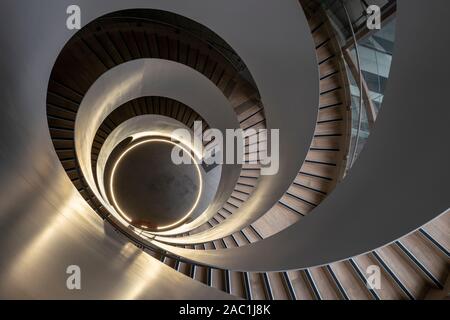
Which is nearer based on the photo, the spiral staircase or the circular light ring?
the spiral staircase

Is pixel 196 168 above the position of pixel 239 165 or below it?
above

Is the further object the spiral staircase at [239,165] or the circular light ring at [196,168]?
the circular light ring at [196,168]

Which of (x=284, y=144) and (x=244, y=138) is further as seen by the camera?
(x=244, y=138)

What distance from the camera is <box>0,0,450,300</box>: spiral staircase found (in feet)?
8.27

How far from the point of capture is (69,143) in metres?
4.96

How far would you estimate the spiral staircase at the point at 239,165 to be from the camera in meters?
2.52

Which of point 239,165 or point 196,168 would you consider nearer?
point 239,165

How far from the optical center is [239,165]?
22.7 ft
